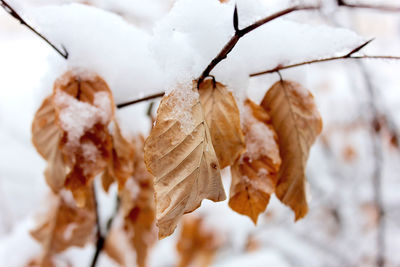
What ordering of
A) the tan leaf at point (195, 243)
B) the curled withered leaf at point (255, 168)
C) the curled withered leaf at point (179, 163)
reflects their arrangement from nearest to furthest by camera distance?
the curled withered leaf at point (179, 163) < the curled withered leaf at point (255, 168) < the tan leaf at point (195, 243)

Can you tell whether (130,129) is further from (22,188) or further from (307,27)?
(22,188)

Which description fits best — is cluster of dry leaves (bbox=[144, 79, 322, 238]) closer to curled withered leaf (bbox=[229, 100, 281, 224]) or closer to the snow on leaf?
curled withered leaf (bbox=[229, 100, 281, 224])

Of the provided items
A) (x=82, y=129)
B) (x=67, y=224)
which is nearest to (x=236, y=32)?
(x=82, y=129)

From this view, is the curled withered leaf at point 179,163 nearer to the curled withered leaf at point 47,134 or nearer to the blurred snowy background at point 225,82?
the blurred snowy background at point 225,82

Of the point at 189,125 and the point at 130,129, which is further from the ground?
the point at 189,125

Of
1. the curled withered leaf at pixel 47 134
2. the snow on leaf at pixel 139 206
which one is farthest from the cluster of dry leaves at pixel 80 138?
the snow on leaf at pixel 139 206

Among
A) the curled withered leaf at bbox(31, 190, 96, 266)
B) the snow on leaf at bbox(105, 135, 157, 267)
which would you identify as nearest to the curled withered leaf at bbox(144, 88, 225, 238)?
the snow on leaf at bbox(105, 135, 157, 267)

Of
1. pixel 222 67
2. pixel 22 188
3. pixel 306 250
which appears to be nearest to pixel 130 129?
pixel 222 67
